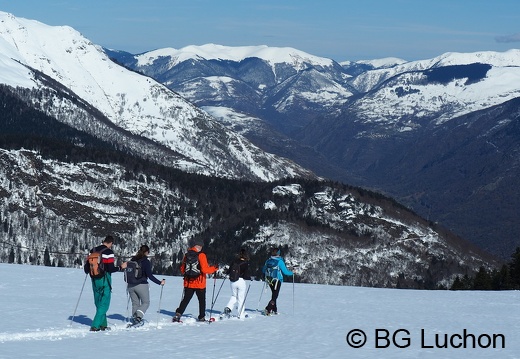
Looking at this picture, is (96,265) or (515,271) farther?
(515,271)

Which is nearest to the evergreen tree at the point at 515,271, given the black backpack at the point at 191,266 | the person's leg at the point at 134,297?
the black backpack at the point at 191,266

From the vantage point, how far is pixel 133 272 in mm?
27766

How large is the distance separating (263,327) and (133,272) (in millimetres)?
5732

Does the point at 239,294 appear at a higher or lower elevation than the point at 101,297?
higher

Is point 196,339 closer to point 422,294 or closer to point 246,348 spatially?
point 246,348

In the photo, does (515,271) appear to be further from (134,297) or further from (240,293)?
(134,297)

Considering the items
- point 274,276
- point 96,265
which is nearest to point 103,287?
point 96,265

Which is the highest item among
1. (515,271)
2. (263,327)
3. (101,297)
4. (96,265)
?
(515,271)

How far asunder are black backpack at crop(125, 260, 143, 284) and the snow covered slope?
5.96 feet

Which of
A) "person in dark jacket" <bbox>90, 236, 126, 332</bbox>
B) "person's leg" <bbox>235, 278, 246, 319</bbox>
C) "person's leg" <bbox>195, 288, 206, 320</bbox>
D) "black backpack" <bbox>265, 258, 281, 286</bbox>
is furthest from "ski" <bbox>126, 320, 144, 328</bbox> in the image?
"black backpack" <bbox>265, 258, 281, 286</bbox>

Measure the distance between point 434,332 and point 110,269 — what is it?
12843 mm

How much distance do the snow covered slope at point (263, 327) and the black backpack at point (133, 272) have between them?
1.82 meters

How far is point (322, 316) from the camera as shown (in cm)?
3447

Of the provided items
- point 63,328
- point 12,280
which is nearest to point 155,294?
point 12,280
